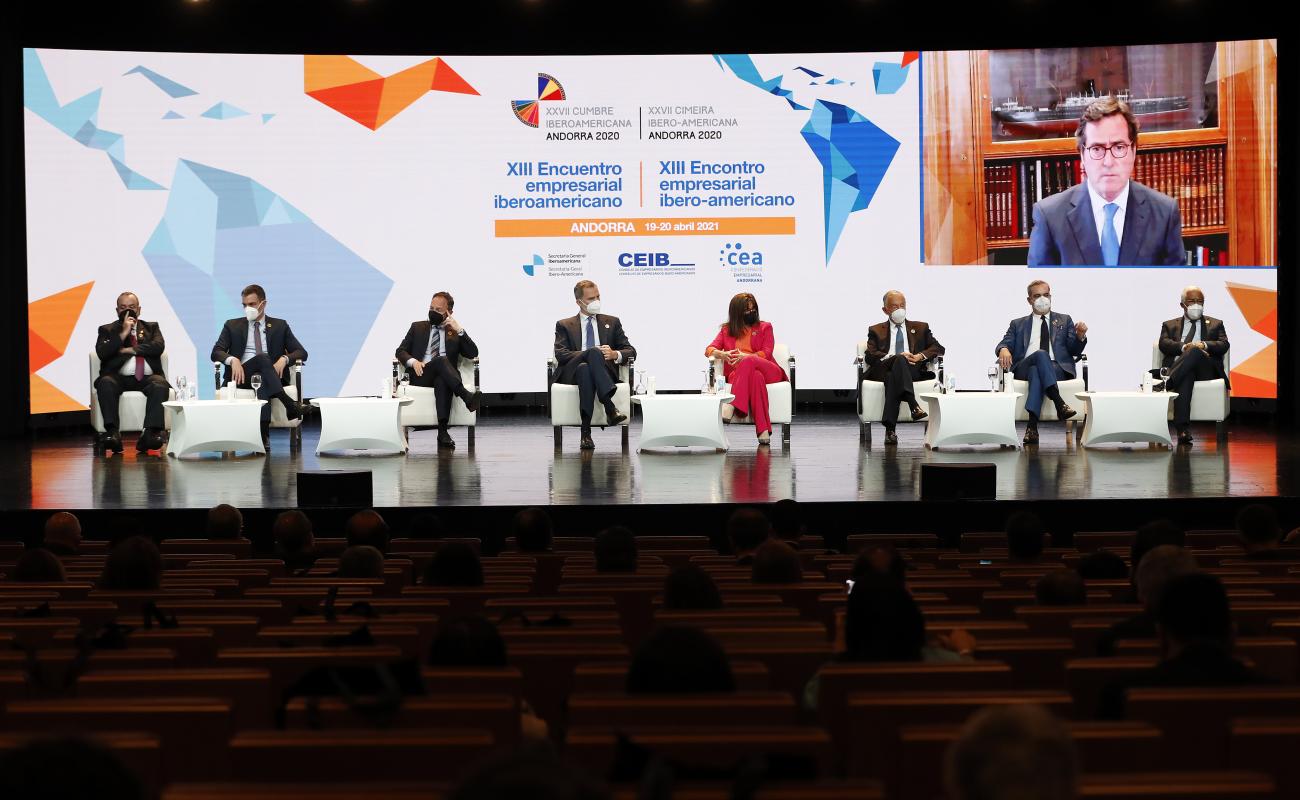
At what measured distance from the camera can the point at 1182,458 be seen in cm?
855

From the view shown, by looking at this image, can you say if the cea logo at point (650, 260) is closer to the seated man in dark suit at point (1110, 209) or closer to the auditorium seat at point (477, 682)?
the seated man in dark suit at point (1110, 209)

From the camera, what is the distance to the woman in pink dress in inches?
368

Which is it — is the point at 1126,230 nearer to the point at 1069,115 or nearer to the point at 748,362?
the point at 1069,115

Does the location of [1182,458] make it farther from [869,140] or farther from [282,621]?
[282,621]

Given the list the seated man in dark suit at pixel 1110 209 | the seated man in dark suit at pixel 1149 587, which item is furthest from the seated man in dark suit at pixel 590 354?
the seated man in dark suit at pixel 1149 587

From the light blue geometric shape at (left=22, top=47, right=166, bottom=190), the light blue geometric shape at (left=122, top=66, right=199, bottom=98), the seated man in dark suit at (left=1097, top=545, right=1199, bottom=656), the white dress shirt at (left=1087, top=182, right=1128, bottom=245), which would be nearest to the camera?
the seated man in dark suit at (left=1097, top=545, right=1199, bottom=656)

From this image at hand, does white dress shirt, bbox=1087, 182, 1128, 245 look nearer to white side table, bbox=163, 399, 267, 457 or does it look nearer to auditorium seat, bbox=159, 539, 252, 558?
white side table, bbox=163, 399, 267, 457

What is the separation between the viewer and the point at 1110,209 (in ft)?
38.8

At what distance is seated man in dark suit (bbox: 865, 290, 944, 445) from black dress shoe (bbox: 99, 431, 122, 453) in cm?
499

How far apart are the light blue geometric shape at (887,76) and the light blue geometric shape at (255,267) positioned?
445cm

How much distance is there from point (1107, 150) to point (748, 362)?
4.39m

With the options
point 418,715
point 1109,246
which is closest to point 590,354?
point 1109,246

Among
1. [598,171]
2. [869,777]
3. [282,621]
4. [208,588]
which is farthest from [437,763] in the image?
[598,171]

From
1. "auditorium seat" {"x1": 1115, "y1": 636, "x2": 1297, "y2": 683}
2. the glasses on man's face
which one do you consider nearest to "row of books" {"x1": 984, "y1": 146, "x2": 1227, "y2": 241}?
the glasses on man's face
